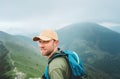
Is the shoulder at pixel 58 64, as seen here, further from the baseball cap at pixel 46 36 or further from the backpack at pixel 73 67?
the baseball cap at pixel 46 36

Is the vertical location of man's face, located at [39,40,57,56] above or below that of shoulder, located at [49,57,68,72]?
above

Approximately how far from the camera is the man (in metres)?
7.63

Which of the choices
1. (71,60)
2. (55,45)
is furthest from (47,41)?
(71,60)

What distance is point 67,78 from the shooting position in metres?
8.09

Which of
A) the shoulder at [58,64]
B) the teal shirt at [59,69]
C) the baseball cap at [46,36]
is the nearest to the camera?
the teal shirt at [59,69]

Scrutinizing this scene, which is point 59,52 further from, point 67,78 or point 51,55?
point 67,78

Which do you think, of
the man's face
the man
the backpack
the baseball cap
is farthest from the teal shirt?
the baseball cap

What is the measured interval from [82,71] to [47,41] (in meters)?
1.30

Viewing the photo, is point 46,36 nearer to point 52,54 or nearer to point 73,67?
point 52,54

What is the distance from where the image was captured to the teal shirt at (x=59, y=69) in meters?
7.57

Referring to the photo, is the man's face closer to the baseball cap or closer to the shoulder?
the baseball cap

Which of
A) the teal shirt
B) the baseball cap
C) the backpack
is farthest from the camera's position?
the baseball cap

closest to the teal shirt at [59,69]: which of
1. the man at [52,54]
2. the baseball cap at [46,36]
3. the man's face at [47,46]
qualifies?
the man at [52,54]

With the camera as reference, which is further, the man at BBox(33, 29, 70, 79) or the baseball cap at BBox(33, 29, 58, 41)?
the baseball cap at BBox(33, 29, 58, 41)
